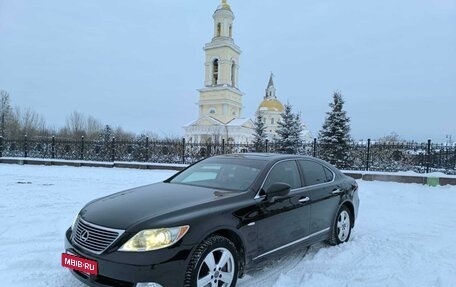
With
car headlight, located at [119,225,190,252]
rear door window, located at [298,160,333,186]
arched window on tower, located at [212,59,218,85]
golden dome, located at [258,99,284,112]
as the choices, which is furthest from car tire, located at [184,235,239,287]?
golden dome, located at [258,99,284,112]

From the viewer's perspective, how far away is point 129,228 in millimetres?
3395

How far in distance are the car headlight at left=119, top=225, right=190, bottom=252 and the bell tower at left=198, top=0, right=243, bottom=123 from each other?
2937 inches

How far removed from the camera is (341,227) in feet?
19.7

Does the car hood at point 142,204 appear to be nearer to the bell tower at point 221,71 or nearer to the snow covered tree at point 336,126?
the snow covered tree at point 336,126

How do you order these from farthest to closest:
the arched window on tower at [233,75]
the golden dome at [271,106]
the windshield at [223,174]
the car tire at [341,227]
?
1. the golden dome at [271,106]
2. the arched window on tower at [233,75]
3. the car tire at [341,227]
4. the windshield at [223,174]

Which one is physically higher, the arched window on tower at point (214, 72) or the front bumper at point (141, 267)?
the arched window on tower at point (214, 72)

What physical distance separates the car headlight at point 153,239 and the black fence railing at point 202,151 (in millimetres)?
14660

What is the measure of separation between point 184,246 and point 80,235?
1.14 meters

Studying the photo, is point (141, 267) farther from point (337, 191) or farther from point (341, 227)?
point (341, 227)

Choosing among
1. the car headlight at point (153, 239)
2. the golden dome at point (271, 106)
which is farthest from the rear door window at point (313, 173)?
the golden dome at point (271, 106)

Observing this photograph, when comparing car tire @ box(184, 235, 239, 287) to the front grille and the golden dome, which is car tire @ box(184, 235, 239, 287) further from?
the golden dome

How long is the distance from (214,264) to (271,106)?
9103 centimetres

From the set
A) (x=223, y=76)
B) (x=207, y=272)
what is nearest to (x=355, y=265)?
(x=207, y=272)

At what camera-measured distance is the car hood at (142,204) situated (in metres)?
3.59
